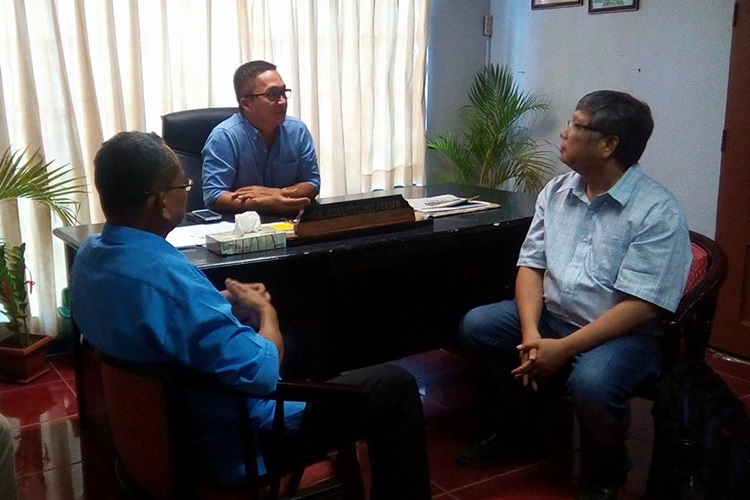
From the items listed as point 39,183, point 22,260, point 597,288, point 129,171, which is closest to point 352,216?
point 597,288

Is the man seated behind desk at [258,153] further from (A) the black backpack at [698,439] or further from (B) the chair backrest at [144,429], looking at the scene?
(A) the black backpack at [698,439]

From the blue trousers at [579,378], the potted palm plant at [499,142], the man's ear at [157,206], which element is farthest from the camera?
the potted palm plant at [499,142]

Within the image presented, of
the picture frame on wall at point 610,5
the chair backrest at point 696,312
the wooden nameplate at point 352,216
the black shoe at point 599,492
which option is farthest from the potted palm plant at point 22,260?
the picture frame on wall at point 610,5

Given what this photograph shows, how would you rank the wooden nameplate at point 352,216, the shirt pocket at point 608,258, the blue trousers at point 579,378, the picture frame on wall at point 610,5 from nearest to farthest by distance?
the blue trousers at point 579,378
the shirt pocket at point 608,258
the wooden nameplate at point 352,216
the picture frame on wall at point 610,5

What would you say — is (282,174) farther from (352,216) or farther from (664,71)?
(664,71)

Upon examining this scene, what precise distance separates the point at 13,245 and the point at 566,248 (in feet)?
7.71

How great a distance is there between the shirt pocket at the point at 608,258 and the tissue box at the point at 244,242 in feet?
3.00

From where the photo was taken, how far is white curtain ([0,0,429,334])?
3.29 metres

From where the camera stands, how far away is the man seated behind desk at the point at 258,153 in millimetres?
2822

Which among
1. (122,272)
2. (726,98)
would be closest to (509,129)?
(726,98)

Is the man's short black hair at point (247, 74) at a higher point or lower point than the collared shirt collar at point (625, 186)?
higher

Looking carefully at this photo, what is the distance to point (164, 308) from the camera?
57.6 inches

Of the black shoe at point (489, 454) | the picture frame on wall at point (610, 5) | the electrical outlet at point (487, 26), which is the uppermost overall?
the picture frame on wall at point (610, 5)

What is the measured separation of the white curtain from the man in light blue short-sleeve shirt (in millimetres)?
1882
